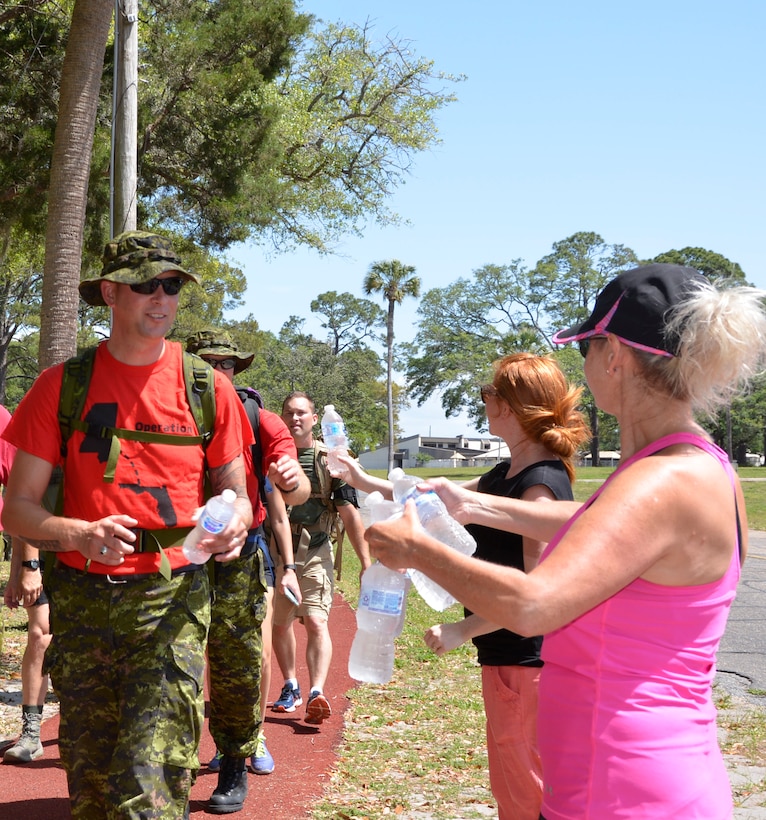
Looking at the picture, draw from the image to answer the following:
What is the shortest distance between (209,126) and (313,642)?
28.7 feet

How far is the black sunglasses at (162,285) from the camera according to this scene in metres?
3.86

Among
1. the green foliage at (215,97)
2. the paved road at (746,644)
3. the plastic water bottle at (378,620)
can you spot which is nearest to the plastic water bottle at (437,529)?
the plastic water bottle at (378,620)

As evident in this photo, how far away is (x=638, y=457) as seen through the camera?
86.7 inches

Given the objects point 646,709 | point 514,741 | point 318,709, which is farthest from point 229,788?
point 646,709

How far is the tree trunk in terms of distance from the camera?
823 cm

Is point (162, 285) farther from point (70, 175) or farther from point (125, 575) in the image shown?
point (70, 175)

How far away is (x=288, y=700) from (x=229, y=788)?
2.06 metres

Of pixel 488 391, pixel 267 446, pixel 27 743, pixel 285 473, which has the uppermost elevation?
pixel 488 391

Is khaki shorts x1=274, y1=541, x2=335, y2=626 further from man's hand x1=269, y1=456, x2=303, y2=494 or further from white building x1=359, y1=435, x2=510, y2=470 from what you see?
white building x1=359, y1=435, x2=510, y2=470

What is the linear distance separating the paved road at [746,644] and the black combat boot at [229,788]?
182 inches

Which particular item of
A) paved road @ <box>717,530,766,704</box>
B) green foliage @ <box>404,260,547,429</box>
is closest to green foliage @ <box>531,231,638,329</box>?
green foliage @ <box>404,260,547,429</box>

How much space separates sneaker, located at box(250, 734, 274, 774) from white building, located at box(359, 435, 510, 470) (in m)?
92.4

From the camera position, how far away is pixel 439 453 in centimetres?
12912


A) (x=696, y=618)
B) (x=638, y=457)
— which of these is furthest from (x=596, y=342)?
(x=696, y=618)
